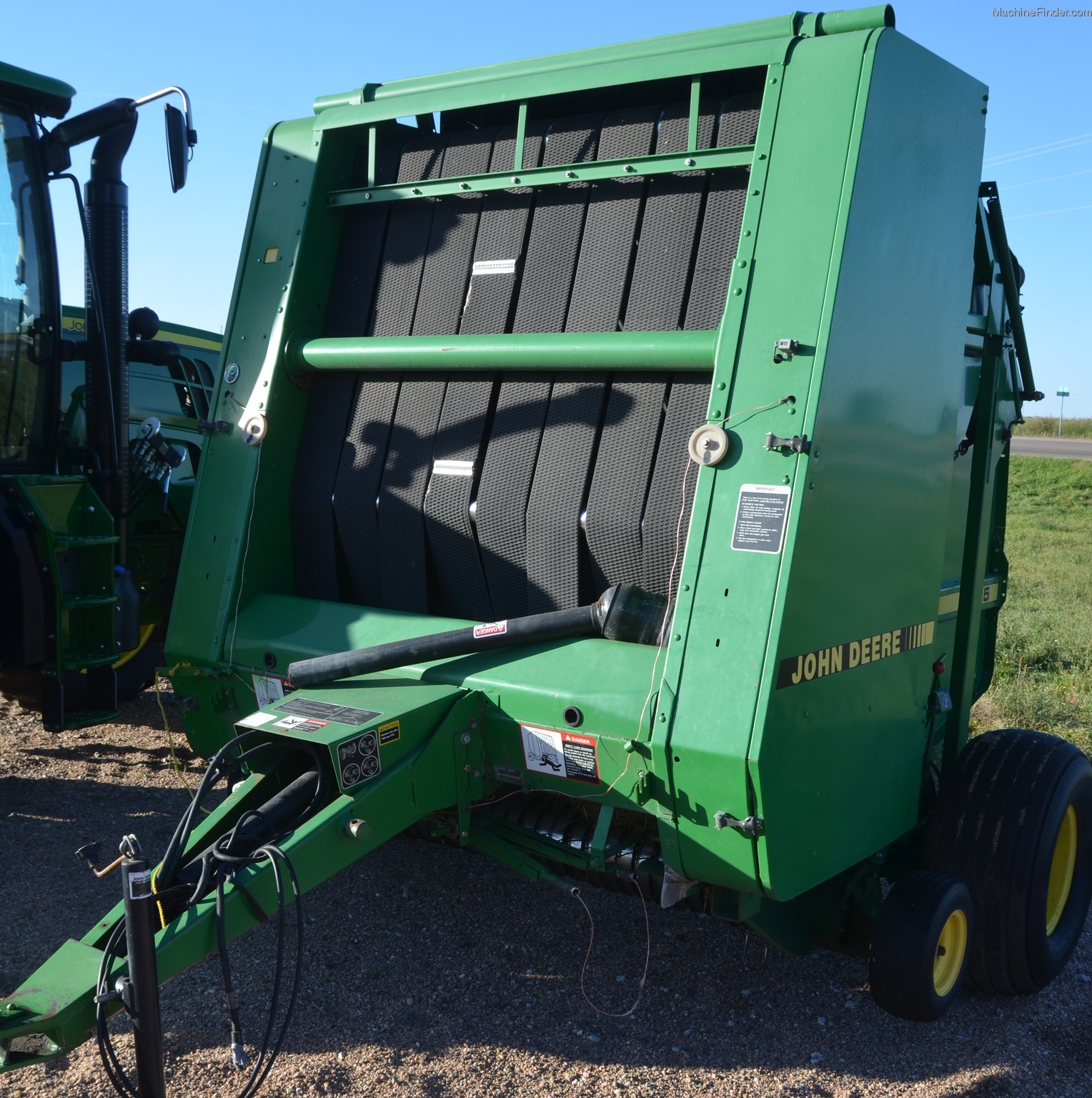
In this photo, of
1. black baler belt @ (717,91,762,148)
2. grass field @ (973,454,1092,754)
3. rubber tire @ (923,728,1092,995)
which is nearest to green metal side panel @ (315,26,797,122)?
black baler belt @ (717,91,762,148)

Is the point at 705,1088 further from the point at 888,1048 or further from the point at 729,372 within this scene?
the point at 729,372

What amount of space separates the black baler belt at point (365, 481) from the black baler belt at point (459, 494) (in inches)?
8.6

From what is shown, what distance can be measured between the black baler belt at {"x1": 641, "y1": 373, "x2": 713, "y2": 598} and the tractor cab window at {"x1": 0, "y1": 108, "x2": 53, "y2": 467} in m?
2.75

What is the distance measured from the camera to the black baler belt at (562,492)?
3055 millimetres

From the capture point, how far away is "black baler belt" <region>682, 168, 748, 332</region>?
2932 mm

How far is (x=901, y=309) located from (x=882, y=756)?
1215 millimetres

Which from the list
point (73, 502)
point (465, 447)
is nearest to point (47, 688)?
point (73, 502)

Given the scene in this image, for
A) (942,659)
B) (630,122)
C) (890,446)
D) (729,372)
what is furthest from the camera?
(942,659)

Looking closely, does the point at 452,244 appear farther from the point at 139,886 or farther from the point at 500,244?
the point at 139,886

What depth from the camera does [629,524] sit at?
2.94 metres

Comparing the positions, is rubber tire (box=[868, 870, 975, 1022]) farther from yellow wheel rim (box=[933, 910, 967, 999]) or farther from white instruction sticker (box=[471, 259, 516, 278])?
white instruction sticker (box=[471, 259, 516, 278])

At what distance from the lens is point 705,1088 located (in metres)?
2.73

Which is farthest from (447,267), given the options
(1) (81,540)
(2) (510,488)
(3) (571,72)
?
(1) (81,540)

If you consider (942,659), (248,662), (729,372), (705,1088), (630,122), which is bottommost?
(705,1088)
